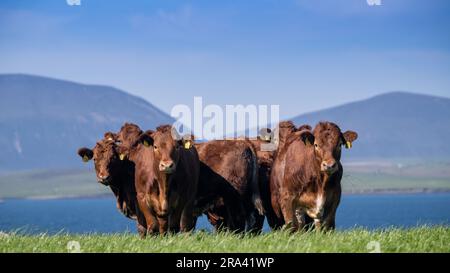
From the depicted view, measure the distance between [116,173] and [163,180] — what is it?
209cm

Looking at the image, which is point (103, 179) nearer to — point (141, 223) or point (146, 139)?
point (141, 223)

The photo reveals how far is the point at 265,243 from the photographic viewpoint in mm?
16422

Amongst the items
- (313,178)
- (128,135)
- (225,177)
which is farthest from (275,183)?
(128,135)

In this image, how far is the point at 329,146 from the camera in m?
18.4

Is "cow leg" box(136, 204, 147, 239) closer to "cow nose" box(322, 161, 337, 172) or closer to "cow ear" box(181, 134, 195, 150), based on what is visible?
"cow ear" box(181, 134, 195, 150)

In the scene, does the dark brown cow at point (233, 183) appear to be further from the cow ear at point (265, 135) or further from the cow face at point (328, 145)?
the cow face at point (328, 145)

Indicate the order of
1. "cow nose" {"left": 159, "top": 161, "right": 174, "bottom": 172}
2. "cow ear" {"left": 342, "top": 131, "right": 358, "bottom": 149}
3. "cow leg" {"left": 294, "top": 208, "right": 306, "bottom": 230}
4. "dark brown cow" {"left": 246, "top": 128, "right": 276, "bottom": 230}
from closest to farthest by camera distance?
"cow nose" {"left": 159, "top": 161, "right": 174, "bottom": 172} < "cow ear" {"left": 342, "top": 131, "right": 358, "bottom": 149} < "cow leg" {"left": 294, "top": 208, "right": 306, "bottom": 230} < "dark brown cow" {"left": 246, "top": 128, "right": 276, "bottom": 230}

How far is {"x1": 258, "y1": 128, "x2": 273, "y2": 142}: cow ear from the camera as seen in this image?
23.0 m

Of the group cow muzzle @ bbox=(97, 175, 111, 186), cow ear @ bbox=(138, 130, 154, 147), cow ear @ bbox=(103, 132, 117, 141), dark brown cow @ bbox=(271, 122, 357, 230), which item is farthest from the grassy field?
cow ear @ bbox=(103, 132, 117, 141)

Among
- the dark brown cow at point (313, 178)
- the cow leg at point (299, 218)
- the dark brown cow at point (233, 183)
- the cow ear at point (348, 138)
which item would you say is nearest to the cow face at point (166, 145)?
the dark brown cow at point (233, 183)

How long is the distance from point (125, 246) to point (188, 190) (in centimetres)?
372

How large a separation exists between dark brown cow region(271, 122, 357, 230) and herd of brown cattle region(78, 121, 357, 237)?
22 millimetres
